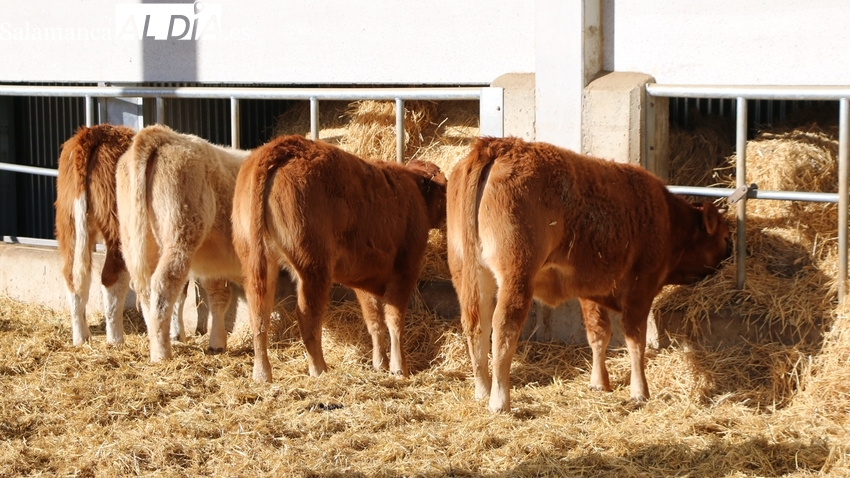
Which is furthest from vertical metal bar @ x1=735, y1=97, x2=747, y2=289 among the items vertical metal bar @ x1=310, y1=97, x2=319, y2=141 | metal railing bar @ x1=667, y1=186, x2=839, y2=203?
vertical metal bar @ x1=310, y1=97, x2=319, y2=141

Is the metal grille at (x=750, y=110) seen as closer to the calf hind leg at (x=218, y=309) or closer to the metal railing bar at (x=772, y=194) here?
the metal railing bar at (x=772, y=194)

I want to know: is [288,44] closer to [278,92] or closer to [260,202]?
[278,92]

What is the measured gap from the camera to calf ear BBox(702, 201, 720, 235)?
6.91 meters

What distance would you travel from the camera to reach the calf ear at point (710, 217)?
6914mm

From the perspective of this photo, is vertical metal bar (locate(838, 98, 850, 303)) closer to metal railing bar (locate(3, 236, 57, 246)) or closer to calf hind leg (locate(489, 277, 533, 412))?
calf hind leg (locate(489, 277, 533, 412))

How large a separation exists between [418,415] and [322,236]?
1457 millimetres

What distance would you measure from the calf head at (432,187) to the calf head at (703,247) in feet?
6.29

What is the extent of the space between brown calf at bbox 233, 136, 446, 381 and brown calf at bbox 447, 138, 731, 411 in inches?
39.8

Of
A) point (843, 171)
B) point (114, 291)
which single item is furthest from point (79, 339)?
point (843, 171)

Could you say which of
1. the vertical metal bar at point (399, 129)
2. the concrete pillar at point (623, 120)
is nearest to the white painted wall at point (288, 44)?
the vertical metal bar at point (399, 129)

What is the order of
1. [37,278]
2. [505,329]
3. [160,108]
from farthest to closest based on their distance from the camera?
[37,278]
[160,108]
[505,329]

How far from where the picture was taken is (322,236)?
22.4 ft

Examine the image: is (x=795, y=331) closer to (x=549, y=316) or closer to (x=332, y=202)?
(x=549, y=316)

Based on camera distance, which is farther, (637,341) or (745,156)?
(745,156)
